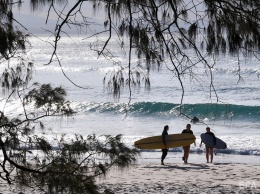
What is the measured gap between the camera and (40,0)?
425cm

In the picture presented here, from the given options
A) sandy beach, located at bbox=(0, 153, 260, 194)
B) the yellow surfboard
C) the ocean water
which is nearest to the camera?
sandy beach, located at bbox=(0, 153, 260, 194)

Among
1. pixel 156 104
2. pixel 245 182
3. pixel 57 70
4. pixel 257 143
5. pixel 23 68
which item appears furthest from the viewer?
pixel 57 70

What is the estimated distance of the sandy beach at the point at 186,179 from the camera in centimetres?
1057

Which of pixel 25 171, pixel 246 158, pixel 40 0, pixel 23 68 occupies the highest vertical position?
pixel 40 0

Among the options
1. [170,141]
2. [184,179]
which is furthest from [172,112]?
[184,179]

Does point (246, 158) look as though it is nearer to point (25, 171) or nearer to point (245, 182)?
point (245, 182)

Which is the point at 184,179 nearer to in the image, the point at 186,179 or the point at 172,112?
the point at 186,179

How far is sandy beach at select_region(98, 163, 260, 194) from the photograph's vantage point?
10570 millimetres

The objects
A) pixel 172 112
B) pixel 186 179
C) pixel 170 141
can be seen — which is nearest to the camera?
pixel 186 179

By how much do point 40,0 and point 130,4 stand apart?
1.92 ft

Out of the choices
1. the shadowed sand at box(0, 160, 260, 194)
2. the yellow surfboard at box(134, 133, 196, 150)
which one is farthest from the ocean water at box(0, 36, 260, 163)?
the shadowed sand at box(0, 160, 260, 194)

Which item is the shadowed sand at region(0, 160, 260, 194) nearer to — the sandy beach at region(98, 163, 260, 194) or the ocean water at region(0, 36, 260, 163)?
the sandy beach at region(98, 163, 260, 194)

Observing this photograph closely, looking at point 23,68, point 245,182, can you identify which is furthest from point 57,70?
point 23,68

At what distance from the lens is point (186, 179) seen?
11812mm
